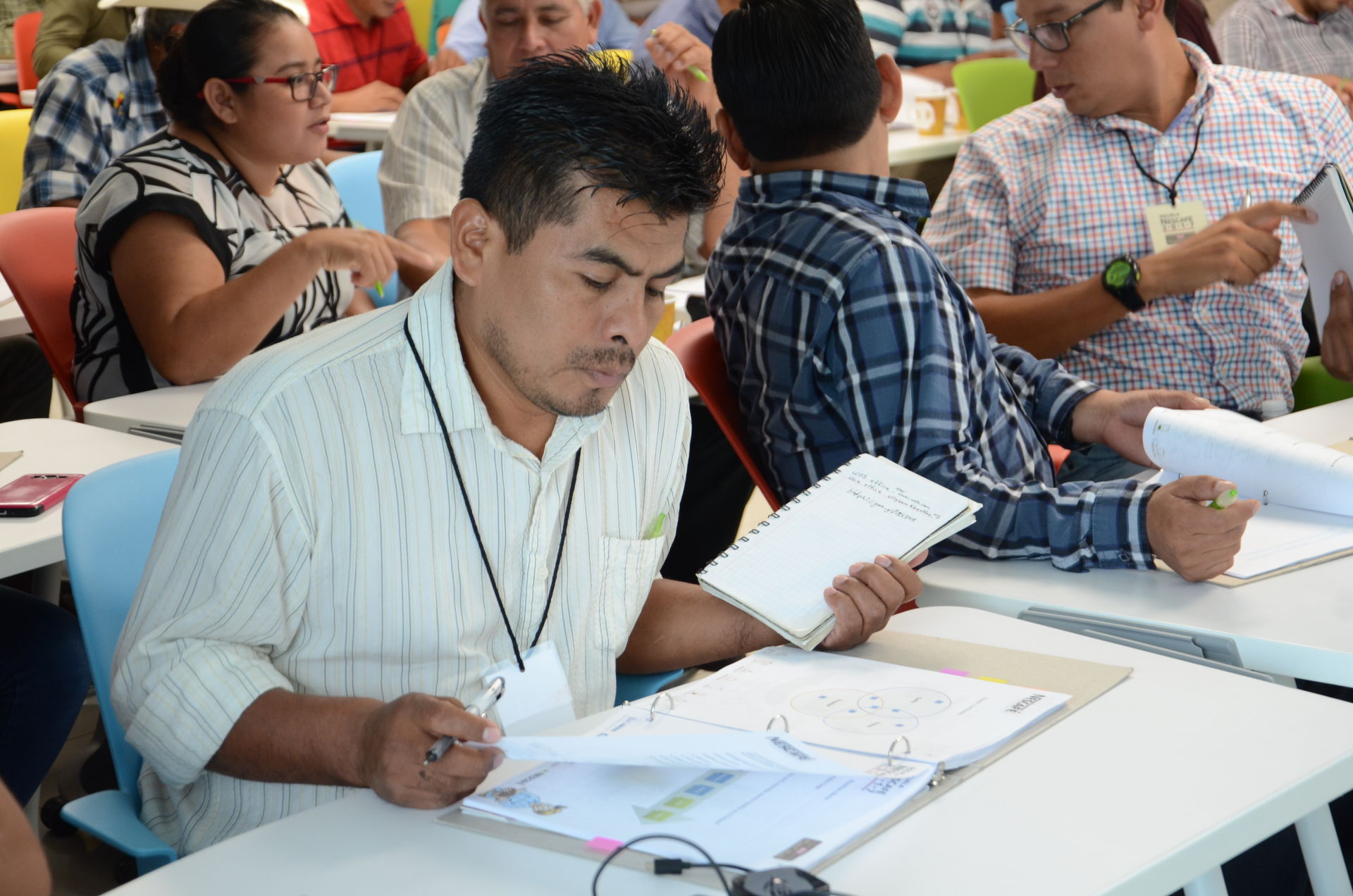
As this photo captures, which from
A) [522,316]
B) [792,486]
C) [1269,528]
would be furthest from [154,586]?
[1269,528]

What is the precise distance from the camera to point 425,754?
104cm

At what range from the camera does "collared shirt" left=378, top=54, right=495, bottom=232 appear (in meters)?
3.34

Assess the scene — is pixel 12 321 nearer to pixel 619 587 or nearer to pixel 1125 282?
pixel 619 587

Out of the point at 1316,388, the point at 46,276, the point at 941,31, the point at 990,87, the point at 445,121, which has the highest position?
the point at 445,121

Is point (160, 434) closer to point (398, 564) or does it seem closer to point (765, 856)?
point (398, 564)

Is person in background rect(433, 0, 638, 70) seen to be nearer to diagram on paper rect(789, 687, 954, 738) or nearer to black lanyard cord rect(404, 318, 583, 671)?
black lanyard cord rect(404, 318, 583, 671)

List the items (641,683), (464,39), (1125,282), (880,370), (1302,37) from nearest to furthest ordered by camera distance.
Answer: (641,683) → (880,370) → (1125,282) → (1302,37) → (464,39)

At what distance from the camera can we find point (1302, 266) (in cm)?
260

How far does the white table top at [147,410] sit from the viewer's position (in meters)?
2.21

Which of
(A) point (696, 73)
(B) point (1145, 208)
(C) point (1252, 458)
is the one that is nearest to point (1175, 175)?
(B) point (1145, 208)

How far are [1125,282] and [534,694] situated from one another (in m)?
1.52

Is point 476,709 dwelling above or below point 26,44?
below

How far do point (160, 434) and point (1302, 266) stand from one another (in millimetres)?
2150

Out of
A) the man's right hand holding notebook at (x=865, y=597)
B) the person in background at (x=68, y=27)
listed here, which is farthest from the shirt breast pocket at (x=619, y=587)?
the person in background at (x=68, y=27)
